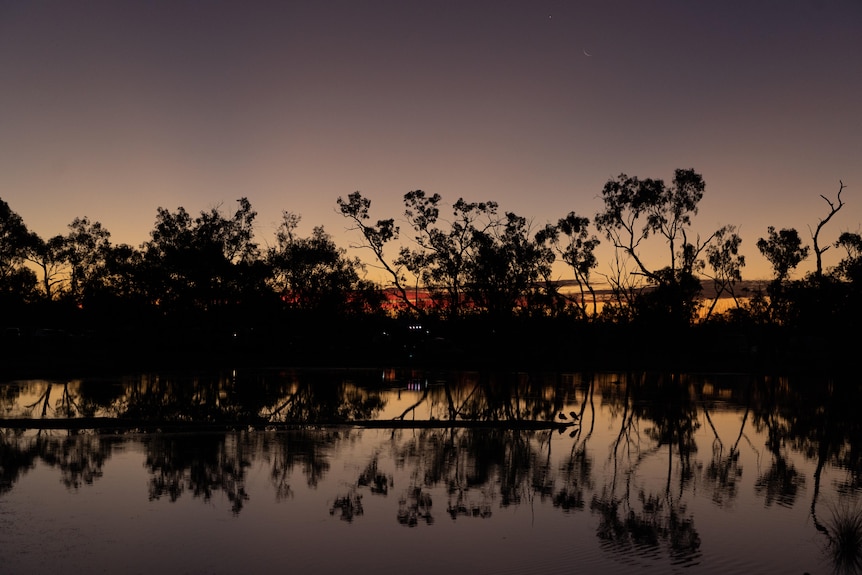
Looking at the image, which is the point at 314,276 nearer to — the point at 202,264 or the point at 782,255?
the point at 202,264

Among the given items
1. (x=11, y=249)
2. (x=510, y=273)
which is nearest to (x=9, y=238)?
(x=11, y=249)

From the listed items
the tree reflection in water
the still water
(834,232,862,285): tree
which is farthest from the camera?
(834,232,862,285): tree

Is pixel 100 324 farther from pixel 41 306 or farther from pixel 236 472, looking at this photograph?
pixel 236 472

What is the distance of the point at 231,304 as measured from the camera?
71.1 metres

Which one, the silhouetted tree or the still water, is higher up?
the silhouetted tree

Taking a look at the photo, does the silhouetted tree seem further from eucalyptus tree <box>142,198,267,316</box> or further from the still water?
the still water

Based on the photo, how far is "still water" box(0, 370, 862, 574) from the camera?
984 centimetres

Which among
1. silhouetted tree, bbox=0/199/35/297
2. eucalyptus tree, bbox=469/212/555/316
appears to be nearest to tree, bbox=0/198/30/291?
silhouetted tree, bbox=0/199/35/297

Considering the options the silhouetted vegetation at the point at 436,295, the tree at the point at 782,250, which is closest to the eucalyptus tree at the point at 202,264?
the silhouetted vegetation at the point at 436,295

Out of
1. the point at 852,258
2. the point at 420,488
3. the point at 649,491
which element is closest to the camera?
the point at 420,488

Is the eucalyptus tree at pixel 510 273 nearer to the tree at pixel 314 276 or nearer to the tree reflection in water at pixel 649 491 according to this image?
the tree at pixel 314 276

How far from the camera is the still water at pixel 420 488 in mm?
9844

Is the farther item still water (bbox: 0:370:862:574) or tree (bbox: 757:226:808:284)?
tree (bbox: 757:226:808:284)

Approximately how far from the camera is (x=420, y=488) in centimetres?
1380
